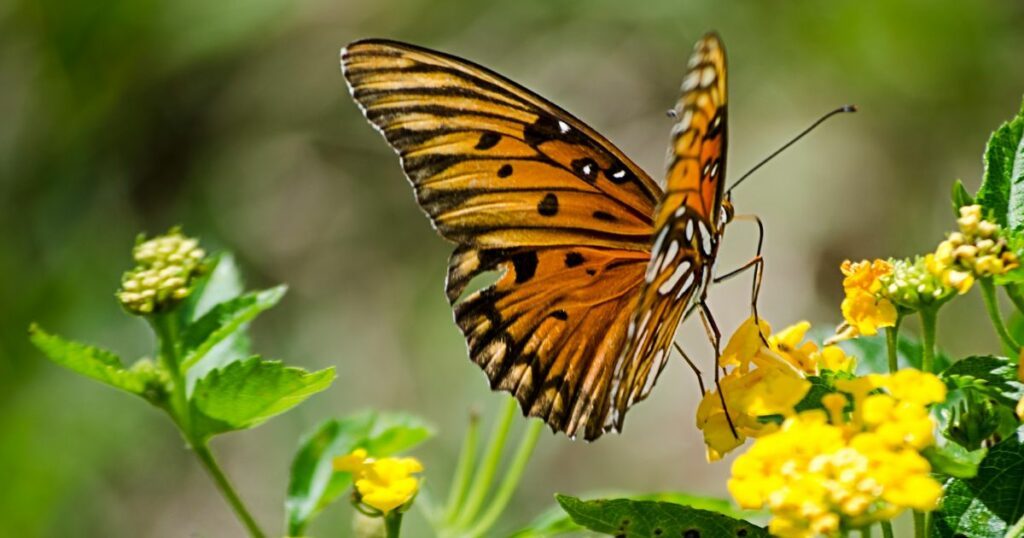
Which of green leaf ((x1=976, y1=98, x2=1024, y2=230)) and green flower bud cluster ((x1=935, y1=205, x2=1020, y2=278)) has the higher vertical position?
green leaf ((x1=976, y1=98, x2=1024, y2=230))

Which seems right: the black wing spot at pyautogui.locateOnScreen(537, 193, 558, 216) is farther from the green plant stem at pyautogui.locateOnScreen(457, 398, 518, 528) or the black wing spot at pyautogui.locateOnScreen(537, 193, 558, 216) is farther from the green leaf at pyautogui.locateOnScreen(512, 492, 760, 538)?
the green leaf at pyautogui.locateOnScreen(512, 492, 760, 538)

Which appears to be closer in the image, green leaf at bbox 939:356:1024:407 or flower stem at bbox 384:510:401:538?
green leaf at bbox 939:356:1024:407

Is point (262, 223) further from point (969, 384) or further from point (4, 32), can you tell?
point (969, 384)

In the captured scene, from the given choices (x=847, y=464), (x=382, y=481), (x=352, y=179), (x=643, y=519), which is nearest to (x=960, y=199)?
(x=847, y=464)

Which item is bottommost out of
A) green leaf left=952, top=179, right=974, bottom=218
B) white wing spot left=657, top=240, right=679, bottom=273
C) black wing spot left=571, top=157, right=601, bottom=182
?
white wing spot left=657, top=240, right=679, bottom=273

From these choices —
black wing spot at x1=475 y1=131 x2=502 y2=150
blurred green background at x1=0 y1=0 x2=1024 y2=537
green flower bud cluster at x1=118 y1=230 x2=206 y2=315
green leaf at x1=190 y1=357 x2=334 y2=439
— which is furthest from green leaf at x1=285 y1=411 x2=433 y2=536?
blurred green background at x1=0 y1=0 x2=1024 y2=537

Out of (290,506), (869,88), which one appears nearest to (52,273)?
(290,506)

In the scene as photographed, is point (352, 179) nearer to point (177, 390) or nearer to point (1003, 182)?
point (177, 390)

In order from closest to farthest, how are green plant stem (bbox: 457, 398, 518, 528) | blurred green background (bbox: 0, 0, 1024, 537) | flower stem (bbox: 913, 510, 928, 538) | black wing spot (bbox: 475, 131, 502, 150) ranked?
flower stem (bbox: 913, 510, 928, 538) → black wing spot (bbox: 475, 131, 502, 150) → green plant stem (bbox: 457, 398, 518, 528) → blurred green background (bbox: 0, 0, 1024, 537)
